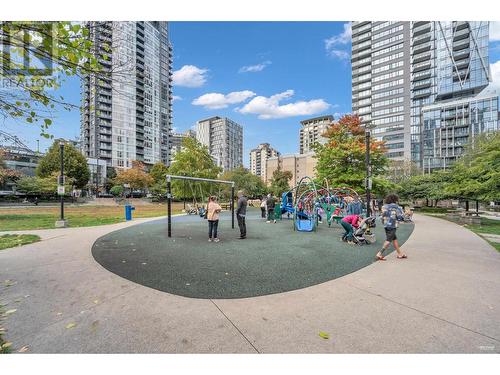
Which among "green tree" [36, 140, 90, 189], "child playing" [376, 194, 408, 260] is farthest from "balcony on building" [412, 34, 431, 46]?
"green tree" [36, 140, 90, 189]

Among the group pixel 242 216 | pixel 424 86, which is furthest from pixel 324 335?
pixel 424 86

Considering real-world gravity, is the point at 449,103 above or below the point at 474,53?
below

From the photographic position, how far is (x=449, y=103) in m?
66.1

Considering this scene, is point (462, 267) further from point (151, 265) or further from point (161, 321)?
point (151, 265)

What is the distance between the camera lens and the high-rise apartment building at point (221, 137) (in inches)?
6127

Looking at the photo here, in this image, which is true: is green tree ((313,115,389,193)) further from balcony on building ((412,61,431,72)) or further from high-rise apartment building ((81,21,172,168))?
balcony on building ((412,61,431,72))

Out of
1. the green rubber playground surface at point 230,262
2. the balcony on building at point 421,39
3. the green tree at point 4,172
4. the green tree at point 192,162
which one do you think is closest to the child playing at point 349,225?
the green rubber playground surface at point 230,262

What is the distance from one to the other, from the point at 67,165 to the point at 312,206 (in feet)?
157

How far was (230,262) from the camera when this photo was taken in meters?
5.81

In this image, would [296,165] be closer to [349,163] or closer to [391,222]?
[349,163]

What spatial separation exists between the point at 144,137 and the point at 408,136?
283 ft

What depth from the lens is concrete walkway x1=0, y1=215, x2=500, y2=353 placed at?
8.76ft

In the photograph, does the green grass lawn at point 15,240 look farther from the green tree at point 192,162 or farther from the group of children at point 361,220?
the green tree at point 192,162

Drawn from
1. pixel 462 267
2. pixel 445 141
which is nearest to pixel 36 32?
pixel 462 267
